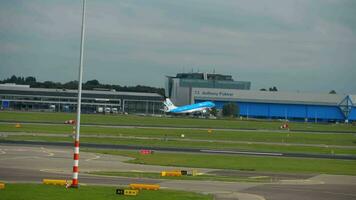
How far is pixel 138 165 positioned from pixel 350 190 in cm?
1845

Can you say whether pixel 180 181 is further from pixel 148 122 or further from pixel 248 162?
pixel 148 122

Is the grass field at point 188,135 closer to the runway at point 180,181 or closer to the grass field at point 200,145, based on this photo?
the grass field at point 200,145

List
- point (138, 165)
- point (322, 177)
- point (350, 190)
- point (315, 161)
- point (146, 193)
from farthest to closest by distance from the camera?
point (315, 161) < point (138, 165) < point (322, 177) < point (350, 190) < point (146, 193)

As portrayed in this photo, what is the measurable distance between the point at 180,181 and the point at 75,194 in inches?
441

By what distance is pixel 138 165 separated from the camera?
1907 inches

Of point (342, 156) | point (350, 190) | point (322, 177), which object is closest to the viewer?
point (350, 190)

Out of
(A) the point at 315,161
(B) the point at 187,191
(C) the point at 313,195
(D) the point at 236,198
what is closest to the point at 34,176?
(B) the point at 187,191

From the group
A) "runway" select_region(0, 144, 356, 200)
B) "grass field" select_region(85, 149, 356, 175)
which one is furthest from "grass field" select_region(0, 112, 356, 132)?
"runway" select_region(0, 144, 356, 200)

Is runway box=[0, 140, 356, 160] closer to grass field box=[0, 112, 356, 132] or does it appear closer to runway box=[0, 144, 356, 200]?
runway box=[0, 144, 356, 200]

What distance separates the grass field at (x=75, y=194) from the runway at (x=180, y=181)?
7.24 feet

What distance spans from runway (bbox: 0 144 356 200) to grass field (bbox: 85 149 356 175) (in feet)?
10.4

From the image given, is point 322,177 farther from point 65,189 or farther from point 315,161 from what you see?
point 65,189

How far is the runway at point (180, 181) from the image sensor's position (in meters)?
31.8

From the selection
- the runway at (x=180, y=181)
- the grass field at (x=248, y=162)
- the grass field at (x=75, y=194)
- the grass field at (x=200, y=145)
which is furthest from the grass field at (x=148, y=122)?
the grass field at (x=75, y=194)
